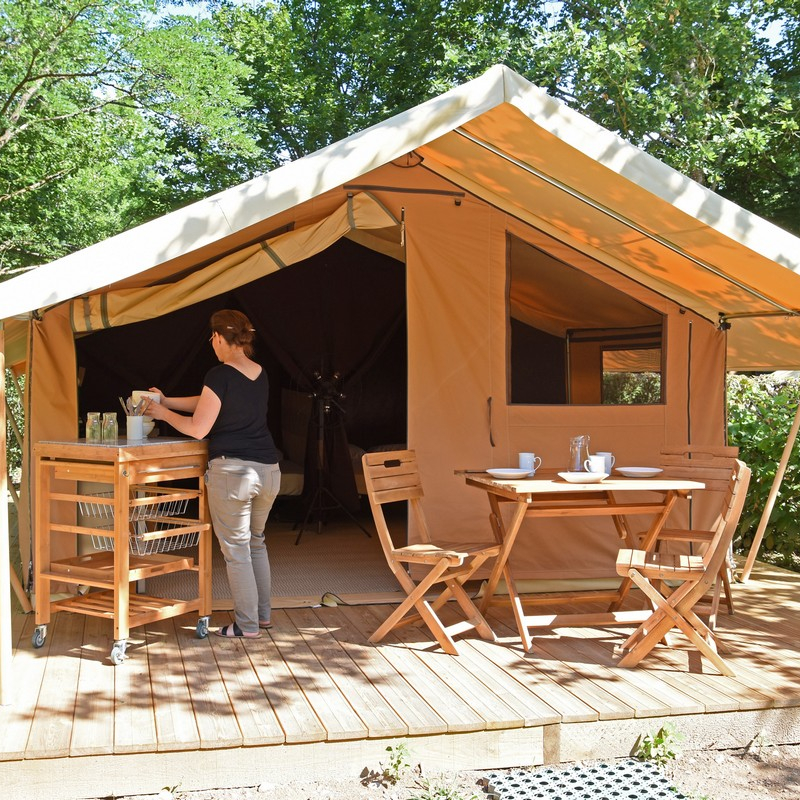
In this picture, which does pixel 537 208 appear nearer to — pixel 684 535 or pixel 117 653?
pixel 684 535

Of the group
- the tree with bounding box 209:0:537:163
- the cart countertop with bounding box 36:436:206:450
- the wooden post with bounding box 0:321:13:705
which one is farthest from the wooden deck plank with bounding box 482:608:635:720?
the tree with bounding box 209:0:537:163

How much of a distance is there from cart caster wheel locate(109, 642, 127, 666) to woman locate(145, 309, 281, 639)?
1.84 feet

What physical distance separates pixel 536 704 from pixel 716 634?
148 centimetres

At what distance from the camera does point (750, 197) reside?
12.7 m

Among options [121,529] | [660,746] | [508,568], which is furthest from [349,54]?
[660,746]

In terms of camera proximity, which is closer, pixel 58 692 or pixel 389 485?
pixel 58 692

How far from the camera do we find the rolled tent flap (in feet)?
15.3

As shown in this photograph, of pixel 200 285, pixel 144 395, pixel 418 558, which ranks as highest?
pixel 200 285

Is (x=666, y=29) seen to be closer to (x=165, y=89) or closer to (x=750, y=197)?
(x=750, y=197)

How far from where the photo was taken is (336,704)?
10.6 feet

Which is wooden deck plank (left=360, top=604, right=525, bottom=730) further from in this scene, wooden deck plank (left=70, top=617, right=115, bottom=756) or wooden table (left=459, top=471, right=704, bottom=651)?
wooden deck plank (left=70, top=617, right=115, bottom=756)

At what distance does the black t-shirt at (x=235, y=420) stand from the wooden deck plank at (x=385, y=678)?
94cm

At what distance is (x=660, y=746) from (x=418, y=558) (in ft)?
4.17

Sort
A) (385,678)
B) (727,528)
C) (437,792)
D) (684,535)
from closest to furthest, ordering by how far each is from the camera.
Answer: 1. (437,792)
2. (385,678)
3. (727,528)
4. (684,535)
